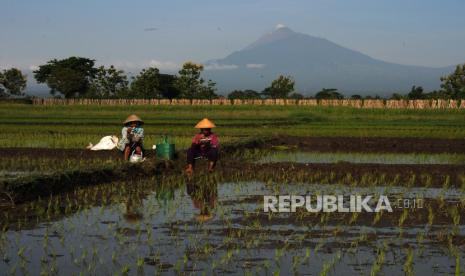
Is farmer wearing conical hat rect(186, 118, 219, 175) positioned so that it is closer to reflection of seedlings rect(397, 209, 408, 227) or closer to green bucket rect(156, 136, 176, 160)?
green bucket rect(156, 136, 176, 160)

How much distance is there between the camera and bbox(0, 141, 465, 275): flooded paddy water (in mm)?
5402

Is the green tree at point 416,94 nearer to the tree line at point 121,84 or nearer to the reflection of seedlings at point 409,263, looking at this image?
the tree line at point 121,84

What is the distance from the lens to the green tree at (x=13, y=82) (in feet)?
191

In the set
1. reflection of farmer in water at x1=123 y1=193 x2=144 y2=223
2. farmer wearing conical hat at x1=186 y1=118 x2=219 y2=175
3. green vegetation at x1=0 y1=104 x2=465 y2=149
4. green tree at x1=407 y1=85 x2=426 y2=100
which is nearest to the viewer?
reflection of farmer in water at x1=123 y1=193 x2=144 y2=223

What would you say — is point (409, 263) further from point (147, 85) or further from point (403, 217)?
point (147, 85)

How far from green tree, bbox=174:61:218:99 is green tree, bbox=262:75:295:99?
566 cm

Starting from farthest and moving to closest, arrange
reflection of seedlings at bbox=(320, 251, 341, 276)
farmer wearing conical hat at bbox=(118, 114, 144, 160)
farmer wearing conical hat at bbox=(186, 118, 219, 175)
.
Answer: farmer wearing conical hat at bbox=(118, 114, 144, 160) → farmer wearing conical hat at bbox=(186, 118, 219, 175) → reflection of seedlings at bbox=(320, 251, 341, 276)

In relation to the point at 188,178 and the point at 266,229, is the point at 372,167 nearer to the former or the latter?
the point at 188,178

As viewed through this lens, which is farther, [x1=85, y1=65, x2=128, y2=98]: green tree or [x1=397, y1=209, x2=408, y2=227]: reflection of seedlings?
[x1=85, y1=65, x2=128, y2=98]: green tree

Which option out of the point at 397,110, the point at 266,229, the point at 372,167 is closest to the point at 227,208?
the point at 266,229

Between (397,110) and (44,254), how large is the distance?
101ft

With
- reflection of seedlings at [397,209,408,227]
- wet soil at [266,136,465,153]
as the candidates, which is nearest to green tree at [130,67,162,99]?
wet soil at [266,136,465,153]

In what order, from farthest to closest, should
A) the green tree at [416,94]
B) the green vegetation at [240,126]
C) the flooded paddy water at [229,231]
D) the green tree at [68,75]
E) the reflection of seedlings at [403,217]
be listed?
the green tree at [68,75], the green tree at [416,94], the green vegetation at [240,126], the reflection of seedlings at [403,217], the flooded paddy water at [229,231]

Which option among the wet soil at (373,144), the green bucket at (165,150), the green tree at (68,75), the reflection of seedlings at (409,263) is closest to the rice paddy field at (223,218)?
the reflection of seedlings at (409,263)
